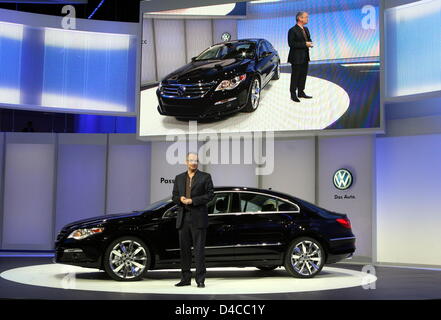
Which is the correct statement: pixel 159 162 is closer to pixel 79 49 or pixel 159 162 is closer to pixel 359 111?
pixel 79 49

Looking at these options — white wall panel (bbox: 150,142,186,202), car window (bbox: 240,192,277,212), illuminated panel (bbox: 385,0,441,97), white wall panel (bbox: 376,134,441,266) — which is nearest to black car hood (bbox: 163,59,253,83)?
white wall panel (bbox: 150,142,186,202)

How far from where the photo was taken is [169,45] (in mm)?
15445

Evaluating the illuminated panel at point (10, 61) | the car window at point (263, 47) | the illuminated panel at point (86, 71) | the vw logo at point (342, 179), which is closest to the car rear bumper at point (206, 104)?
the car window at point (263, 47)

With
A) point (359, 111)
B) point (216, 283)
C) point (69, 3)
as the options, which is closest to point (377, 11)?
point (359, 111)

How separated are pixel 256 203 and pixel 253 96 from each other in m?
4.31

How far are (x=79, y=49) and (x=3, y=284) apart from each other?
28.4 feet

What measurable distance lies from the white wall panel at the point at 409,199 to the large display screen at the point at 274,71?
970 millimetres

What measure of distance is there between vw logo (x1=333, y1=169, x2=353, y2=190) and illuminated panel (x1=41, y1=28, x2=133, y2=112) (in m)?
5.74

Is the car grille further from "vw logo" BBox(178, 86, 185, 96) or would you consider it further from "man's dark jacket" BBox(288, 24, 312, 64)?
"man's dark jacket" BBox(288, 24, 312, 64)

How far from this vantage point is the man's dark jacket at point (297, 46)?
14.1 m

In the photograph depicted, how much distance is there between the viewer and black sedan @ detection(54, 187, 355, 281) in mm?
9414

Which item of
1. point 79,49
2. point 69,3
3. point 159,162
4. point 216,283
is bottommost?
point 216,283

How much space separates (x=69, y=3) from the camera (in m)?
17.4

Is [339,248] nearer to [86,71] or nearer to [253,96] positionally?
[253,96]
